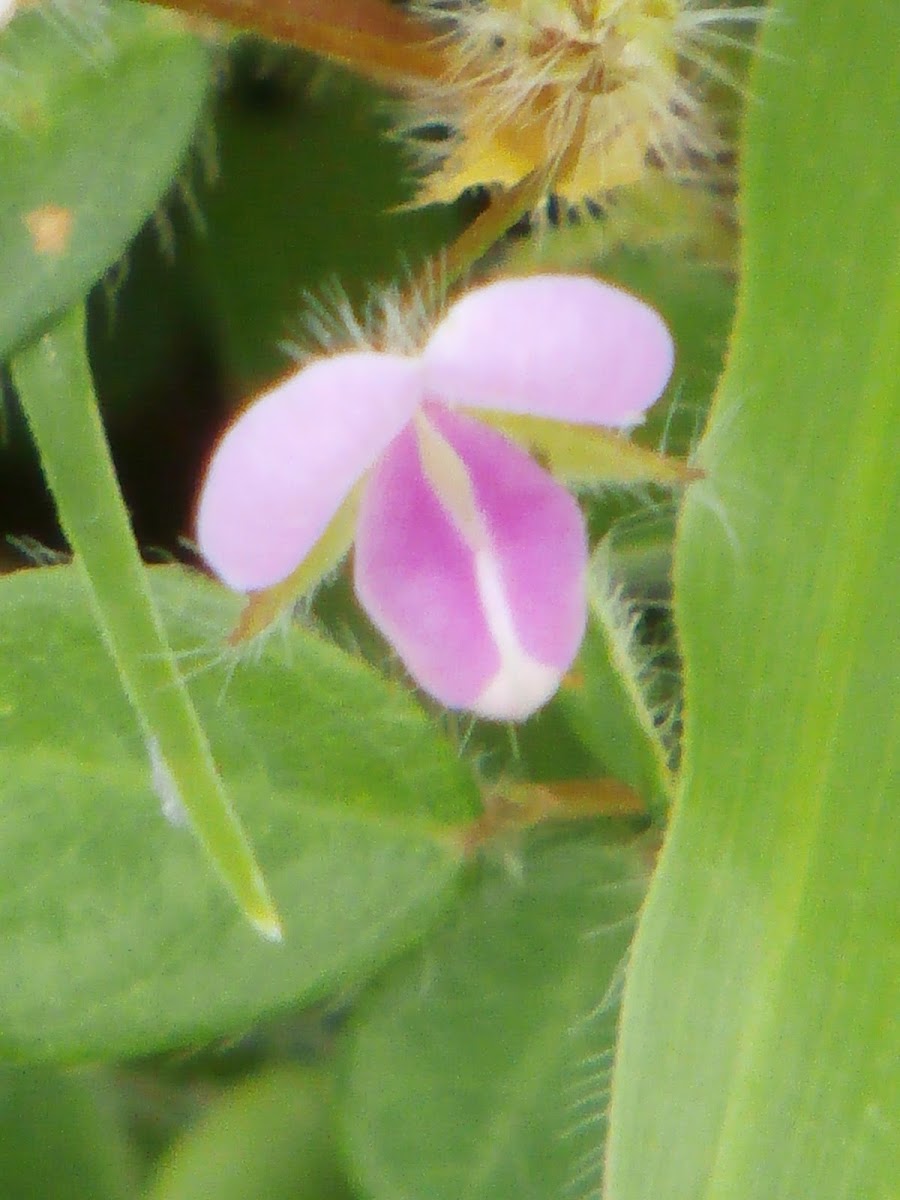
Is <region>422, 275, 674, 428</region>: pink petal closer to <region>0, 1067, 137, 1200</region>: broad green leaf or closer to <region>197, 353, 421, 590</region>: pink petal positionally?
<region>197, 353, 421, 590</region>: pink petal

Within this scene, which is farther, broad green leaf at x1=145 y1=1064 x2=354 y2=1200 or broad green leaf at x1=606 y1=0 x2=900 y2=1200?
broad green leaf at x1=145 y1=1064 x2=354 y2=1200

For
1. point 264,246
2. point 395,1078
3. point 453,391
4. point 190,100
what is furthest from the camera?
point 264,246

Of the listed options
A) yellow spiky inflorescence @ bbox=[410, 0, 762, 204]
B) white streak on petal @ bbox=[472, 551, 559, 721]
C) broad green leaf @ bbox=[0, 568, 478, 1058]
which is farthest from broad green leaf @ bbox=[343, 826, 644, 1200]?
yellow spiky inflorescence @ bbox=[410, 0, 762, 204]

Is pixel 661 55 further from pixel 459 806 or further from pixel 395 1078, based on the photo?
pixel 395 1078

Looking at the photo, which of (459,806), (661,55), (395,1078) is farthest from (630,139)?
(395,1078)

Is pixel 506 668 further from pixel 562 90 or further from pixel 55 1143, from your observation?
pixel 55 1143

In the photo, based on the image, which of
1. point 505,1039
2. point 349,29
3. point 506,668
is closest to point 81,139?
point 349,29

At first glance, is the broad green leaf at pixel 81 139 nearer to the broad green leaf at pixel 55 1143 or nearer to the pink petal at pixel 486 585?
the pink petal at pixel 486 585

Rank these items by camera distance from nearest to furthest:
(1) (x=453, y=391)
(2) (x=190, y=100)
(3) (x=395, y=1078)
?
(1) (x=453, y=391) < (2) (x=190, y=100) < (3) (x=395, y=1078)
